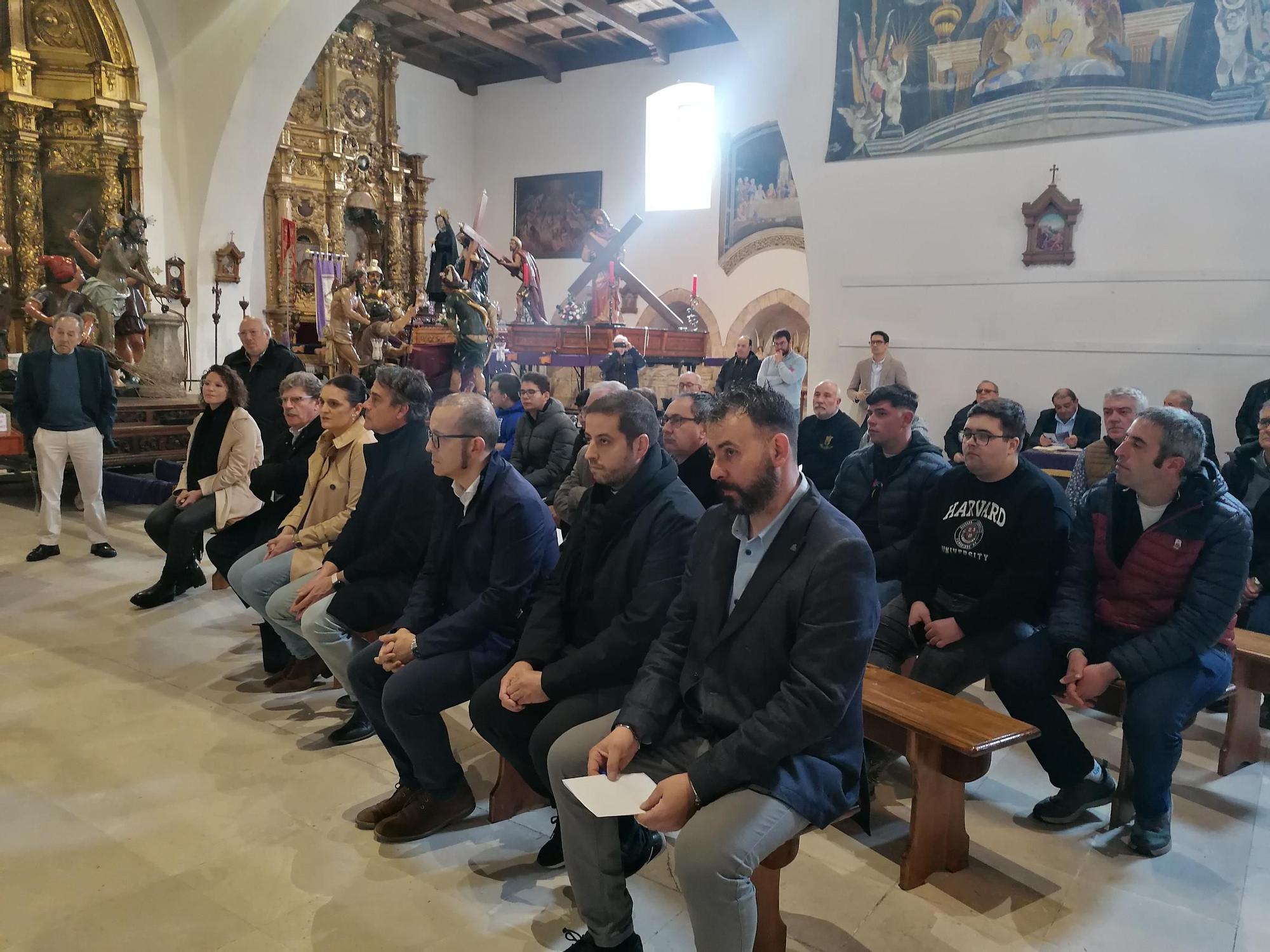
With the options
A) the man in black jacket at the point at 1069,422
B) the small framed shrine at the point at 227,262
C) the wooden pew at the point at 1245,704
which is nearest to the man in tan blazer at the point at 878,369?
the man in black jacket at the point at 1069,422

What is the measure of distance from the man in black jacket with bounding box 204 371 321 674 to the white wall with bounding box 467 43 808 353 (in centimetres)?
1167

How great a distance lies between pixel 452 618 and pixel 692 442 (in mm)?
1291

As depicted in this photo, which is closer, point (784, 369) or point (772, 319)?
point (784, 369)

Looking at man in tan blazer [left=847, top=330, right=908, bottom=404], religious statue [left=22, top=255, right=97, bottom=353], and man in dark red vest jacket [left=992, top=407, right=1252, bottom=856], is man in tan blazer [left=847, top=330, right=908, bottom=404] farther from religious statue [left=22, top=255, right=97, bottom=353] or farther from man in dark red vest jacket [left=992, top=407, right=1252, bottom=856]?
religious statue [left=22, top=255, right=97, bottom=353]

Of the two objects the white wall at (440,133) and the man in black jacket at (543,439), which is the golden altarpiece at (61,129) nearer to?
the white wall at (440,133)

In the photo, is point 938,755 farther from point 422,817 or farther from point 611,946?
point 422,817

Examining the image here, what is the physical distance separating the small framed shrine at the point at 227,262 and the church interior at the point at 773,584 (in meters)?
1.66

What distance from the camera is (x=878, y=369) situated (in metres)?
8.12

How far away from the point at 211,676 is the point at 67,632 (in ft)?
3.58

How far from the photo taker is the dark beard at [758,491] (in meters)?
2.04

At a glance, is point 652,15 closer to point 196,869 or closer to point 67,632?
point 67,632

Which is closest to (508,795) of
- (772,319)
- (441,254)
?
(441,254)

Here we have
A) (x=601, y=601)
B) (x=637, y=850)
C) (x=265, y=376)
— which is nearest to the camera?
(x=637, y=850)

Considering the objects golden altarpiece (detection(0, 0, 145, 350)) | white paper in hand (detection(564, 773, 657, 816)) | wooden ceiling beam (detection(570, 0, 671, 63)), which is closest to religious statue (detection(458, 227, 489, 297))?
golden altarpiece (detection(0, 0, 145, 350))
